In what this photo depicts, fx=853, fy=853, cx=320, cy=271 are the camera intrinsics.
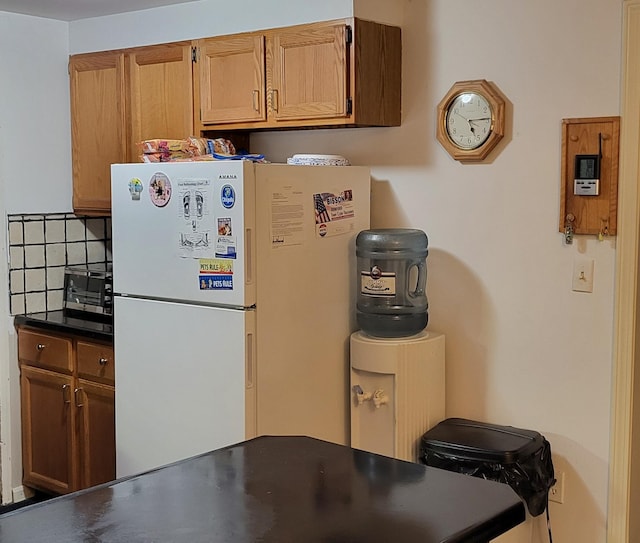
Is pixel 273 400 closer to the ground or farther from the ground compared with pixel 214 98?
closer to the ground

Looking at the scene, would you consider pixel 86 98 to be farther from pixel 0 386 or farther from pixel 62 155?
pixel 0 386

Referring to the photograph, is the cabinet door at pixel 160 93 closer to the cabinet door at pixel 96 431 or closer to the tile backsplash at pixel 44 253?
the tile backsplash at pixel 44 253

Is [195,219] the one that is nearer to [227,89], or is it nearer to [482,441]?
[227,89]

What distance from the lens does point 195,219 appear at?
302 cm

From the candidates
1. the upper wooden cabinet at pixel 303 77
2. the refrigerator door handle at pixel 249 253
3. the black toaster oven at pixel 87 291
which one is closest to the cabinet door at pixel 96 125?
the black toaster oven at pixel 87 291

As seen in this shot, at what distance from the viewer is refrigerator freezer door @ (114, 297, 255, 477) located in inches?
116

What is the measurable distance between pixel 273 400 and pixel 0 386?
1651 millimetres

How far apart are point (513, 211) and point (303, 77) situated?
3.10 ft

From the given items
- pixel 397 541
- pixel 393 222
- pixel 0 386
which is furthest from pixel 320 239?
pixel 397 541

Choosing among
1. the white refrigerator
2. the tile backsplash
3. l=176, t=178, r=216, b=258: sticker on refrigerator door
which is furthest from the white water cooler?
the tile backsplash

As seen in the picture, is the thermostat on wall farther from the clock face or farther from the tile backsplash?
the tile backsplash

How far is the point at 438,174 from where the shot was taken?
332 centimetres

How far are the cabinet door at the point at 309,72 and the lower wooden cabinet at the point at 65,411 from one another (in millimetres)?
1288

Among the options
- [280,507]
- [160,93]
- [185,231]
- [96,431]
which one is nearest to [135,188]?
[185,231]
